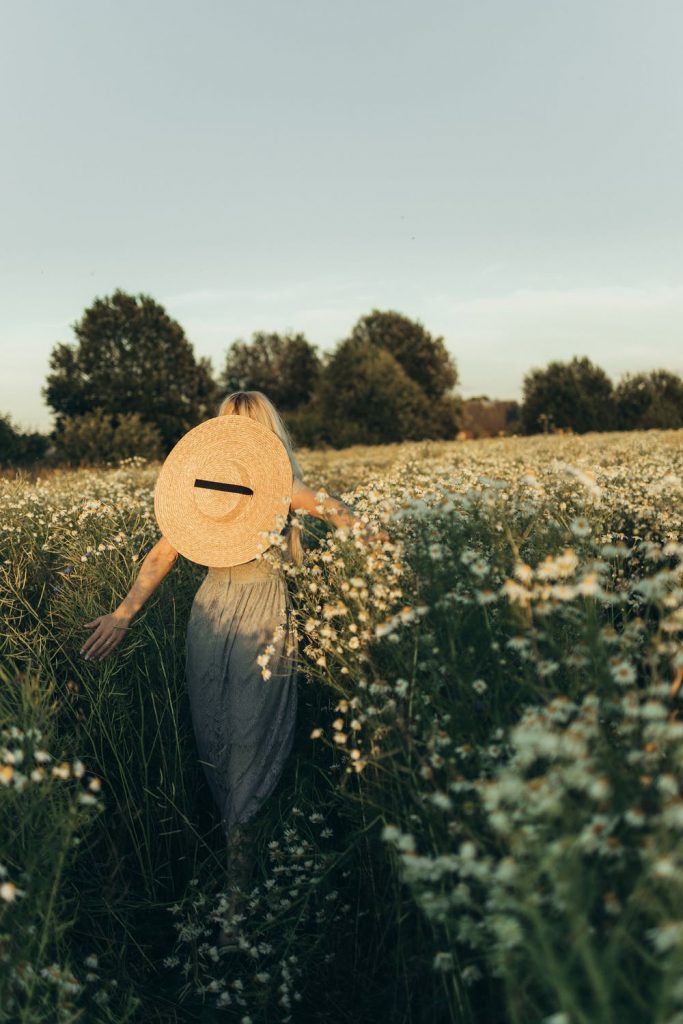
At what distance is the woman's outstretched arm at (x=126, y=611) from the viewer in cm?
389

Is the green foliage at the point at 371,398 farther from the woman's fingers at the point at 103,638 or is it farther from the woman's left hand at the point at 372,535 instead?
the woman's left hand at the point at 372,535

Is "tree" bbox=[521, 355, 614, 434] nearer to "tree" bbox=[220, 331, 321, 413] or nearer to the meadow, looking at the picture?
"tree" bbox=[220, 331, 321, 413]

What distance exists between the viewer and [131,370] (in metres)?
42.5

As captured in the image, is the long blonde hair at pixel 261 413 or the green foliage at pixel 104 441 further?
the green foliage at pixel 104 441

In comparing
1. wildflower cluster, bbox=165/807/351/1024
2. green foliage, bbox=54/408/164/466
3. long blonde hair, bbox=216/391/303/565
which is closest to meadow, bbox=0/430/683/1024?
wildflower cluster, bbox=165/807/351/1024

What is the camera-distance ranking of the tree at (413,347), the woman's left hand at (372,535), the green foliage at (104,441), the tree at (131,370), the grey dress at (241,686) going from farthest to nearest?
1. the tree at (413,347)
2. the tree at (131,370)
3. the green foliage at (104,441)
4. the grey dress at (241,686)
5. the woman's left hand at (372,535)

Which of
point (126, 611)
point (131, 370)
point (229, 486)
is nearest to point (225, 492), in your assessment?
point (229, 486)

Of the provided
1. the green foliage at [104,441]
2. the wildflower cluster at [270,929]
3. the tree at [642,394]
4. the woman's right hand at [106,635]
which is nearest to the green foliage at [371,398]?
the tree at [642,394]

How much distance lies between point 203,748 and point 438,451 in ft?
43.3

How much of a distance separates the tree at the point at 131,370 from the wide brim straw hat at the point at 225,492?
3795 centimetres

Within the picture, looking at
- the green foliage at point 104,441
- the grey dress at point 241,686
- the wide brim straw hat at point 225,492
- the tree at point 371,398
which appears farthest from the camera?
the tree at point 371,398

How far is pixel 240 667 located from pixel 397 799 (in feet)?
4.02

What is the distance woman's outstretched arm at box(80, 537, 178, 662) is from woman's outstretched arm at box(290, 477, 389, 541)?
70cm

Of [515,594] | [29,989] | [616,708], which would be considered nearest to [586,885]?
[616,708]
